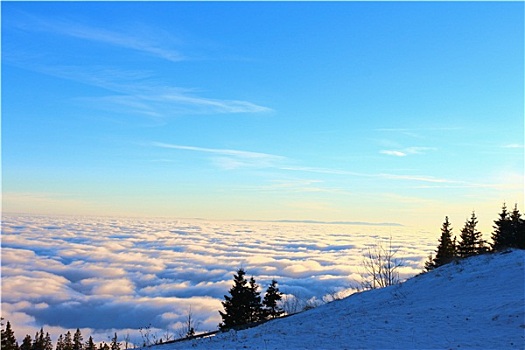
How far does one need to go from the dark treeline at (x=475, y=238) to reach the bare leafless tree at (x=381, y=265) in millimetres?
3288

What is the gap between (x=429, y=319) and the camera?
14.7 m

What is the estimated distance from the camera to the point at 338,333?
14.4 m

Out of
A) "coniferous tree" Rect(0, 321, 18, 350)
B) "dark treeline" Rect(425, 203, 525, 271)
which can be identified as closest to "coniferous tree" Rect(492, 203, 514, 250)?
"dark treeline" Rect(425, 203, 525, 271)

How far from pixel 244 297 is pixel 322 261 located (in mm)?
143070

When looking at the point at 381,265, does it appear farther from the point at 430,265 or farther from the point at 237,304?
the point at 237,304

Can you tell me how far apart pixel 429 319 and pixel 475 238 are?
35508mm

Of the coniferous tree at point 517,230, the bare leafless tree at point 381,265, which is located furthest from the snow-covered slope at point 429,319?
the bare leafless tree at point 381,265

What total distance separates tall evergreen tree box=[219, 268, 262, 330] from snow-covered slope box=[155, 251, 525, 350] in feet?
59.9

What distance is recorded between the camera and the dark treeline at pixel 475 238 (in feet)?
124

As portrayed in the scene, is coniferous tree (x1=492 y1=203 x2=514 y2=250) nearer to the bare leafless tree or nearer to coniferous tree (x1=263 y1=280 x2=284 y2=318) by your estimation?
the bare leafless tree

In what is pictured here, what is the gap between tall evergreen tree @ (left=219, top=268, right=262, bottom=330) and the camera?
129 ft

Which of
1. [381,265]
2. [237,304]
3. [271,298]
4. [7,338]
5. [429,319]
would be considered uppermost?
[429,319]

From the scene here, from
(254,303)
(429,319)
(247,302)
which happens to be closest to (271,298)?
(254,303)

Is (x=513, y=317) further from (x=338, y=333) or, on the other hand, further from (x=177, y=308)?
(x=177, y=308)
